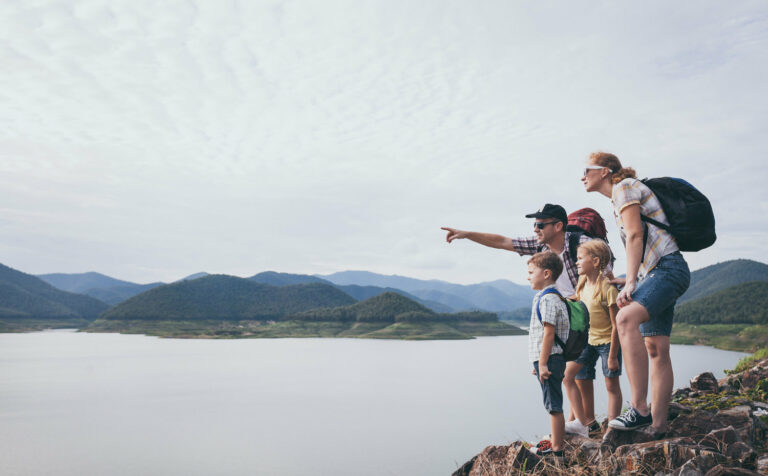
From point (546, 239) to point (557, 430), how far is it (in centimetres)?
170

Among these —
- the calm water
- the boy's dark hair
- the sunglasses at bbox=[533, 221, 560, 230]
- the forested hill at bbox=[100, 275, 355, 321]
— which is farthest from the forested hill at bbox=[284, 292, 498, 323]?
the boy's dark hair

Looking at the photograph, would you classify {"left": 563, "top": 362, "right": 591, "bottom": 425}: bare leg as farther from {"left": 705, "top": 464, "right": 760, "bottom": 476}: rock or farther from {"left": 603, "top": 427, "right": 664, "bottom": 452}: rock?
{"left": 705, "top": 464, "right": 760, "bottom": 476}: rock

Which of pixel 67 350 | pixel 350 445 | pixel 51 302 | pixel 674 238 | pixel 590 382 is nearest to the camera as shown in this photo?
pixel 674 238

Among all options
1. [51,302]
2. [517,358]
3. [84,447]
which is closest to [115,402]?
[84,447]

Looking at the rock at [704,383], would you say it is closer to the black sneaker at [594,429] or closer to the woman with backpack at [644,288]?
the black sneaker at [594,429]

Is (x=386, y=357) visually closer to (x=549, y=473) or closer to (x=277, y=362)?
(x=277, y=362)

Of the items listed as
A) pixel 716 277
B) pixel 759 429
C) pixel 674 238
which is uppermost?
pixel 716 277

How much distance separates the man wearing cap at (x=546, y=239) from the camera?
4871 millimetres

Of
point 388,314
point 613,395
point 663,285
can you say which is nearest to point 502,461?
point 613,395

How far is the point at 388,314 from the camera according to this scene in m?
105

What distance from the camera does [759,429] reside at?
4.64 meters

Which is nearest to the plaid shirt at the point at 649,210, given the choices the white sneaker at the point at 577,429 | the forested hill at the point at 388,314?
the white sneaker at the point at 577,429

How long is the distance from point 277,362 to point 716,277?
482 ft

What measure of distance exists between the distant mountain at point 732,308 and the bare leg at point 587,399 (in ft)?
264
